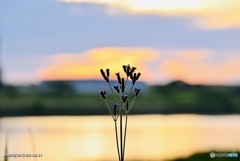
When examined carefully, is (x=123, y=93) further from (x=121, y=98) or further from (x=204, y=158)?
(x=204, y=158)

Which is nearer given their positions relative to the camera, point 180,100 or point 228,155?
point 228,155

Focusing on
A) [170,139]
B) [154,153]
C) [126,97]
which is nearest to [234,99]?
[170,139]

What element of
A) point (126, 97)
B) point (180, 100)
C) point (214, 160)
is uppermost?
point (180, 100)

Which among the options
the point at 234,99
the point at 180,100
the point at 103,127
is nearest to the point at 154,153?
the point at 103,127

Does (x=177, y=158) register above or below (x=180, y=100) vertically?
below

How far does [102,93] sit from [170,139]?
12.8ft

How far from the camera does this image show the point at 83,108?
28.2ft

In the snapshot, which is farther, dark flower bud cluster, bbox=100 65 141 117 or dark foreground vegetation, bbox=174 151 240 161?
dark foreground vegetation, bbox=174 151 240 161

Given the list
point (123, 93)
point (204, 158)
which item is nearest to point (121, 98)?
point (123, 93)

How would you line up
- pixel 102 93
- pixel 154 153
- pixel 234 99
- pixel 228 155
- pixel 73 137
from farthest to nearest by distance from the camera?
1. pixel 234 99
2. pixel 73 137
3. pixel 154 153
4. pixel 228 155
5. pixel 102 93

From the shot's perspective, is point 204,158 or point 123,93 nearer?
point 123,93

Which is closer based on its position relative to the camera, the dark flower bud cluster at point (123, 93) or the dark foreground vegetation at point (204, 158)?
the dark flower bud cluster at point (123, 93)

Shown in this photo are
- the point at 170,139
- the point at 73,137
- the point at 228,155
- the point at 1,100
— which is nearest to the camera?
the point at 228,155

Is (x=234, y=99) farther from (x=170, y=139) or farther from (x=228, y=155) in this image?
(x=228, y=155)
